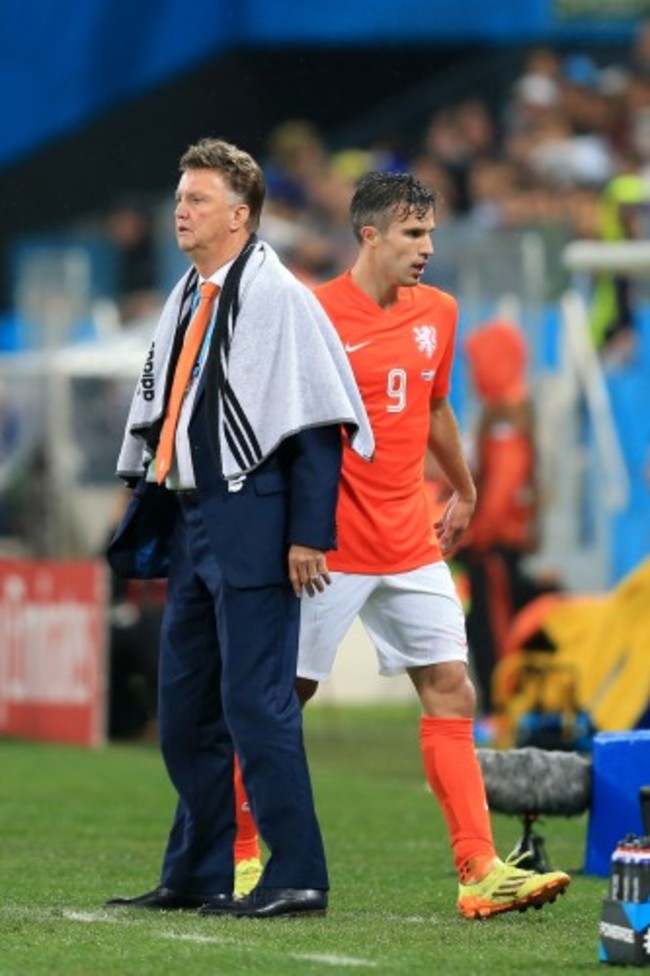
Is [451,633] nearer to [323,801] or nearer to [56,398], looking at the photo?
[323,801]

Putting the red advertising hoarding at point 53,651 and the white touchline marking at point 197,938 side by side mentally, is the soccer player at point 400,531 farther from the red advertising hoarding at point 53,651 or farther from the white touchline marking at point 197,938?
the red advertising hoarding at point 53,651

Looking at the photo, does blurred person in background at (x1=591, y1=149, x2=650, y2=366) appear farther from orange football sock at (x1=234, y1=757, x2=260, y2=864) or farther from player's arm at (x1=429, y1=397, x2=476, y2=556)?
orange football sock at (x1=234, y1=757, x2=260, y2=864)

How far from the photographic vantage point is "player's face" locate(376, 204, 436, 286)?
27.6 ft

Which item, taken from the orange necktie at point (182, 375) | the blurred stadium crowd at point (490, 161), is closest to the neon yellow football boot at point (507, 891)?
the orange necktie at point (182, 375)

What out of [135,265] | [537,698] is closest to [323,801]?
[537,698]

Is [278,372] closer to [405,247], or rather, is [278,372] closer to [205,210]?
[205,210]

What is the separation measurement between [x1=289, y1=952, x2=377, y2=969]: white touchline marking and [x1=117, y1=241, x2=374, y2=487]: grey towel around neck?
1421mm

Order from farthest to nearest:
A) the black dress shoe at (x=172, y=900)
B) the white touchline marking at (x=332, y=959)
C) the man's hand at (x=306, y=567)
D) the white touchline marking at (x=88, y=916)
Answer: the black dress shoe at (x=172, y=900) → the white touchline marking at (x=88, y=916) → the man's hand at (x=306, y=567) → the white touchline marking at (x=332, y=959)

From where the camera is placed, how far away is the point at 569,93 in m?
23.8

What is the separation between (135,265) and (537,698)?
11909mm

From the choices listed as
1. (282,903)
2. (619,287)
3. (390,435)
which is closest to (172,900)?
(282,903)

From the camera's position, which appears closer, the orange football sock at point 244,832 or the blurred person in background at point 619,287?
the orange football sock at point 244,832

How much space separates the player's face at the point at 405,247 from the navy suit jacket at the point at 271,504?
27.3 inches

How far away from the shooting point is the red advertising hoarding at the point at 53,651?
15750 mm
